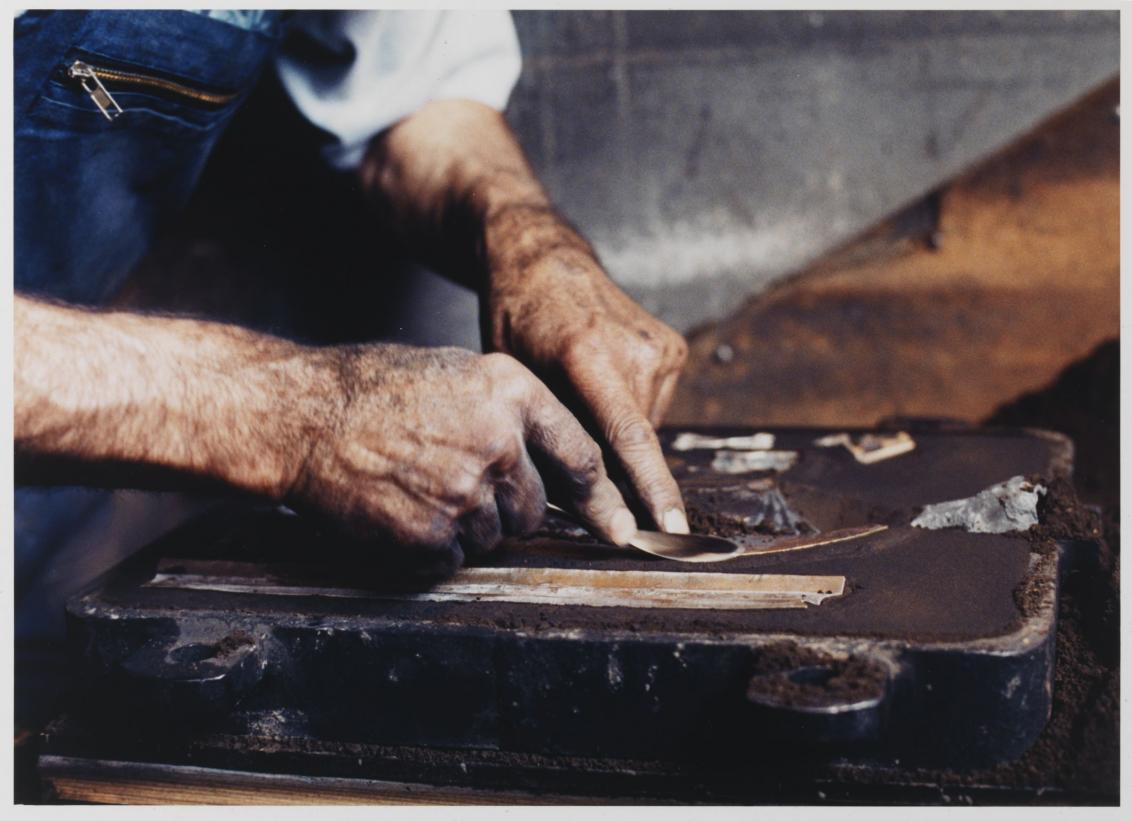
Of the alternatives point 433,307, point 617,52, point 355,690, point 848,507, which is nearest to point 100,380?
point 355,690

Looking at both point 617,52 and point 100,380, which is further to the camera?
point 617,52

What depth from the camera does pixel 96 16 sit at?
137 centimetres

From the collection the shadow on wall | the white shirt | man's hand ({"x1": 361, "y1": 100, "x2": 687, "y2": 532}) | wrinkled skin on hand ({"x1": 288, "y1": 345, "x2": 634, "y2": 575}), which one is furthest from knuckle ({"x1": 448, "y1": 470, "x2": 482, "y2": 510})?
the shadow on wall

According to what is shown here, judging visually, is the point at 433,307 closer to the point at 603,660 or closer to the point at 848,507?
the point at 848,507

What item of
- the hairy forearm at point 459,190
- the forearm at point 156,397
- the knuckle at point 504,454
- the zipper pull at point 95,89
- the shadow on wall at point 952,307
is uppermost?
the zipper pull at point 95,89

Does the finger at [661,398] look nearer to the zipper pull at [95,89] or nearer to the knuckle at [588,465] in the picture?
the knuckle at [588,465]

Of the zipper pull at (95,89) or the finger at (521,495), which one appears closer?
the finger at (521,495)

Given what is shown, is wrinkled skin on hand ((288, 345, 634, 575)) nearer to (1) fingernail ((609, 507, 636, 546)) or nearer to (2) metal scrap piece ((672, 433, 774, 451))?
(1) fingernail ((609, 507, 636, 546))

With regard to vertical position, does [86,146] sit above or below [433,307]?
above

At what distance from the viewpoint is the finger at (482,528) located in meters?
1.09

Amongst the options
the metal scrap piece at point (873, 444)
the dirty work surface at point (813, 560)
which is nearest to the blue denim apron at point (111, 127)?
the dirty work surface at point (813, 560)

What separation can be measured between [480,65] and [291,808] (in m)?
1.33

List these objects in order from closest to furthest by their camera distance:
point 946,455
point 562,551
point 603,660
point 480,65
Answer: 1. point 603,660
2. point 562,551
3. point 946,455
4. point 480,65

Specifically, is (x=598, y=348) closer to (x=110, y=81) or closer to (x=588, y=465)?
(x=588, y=465)
